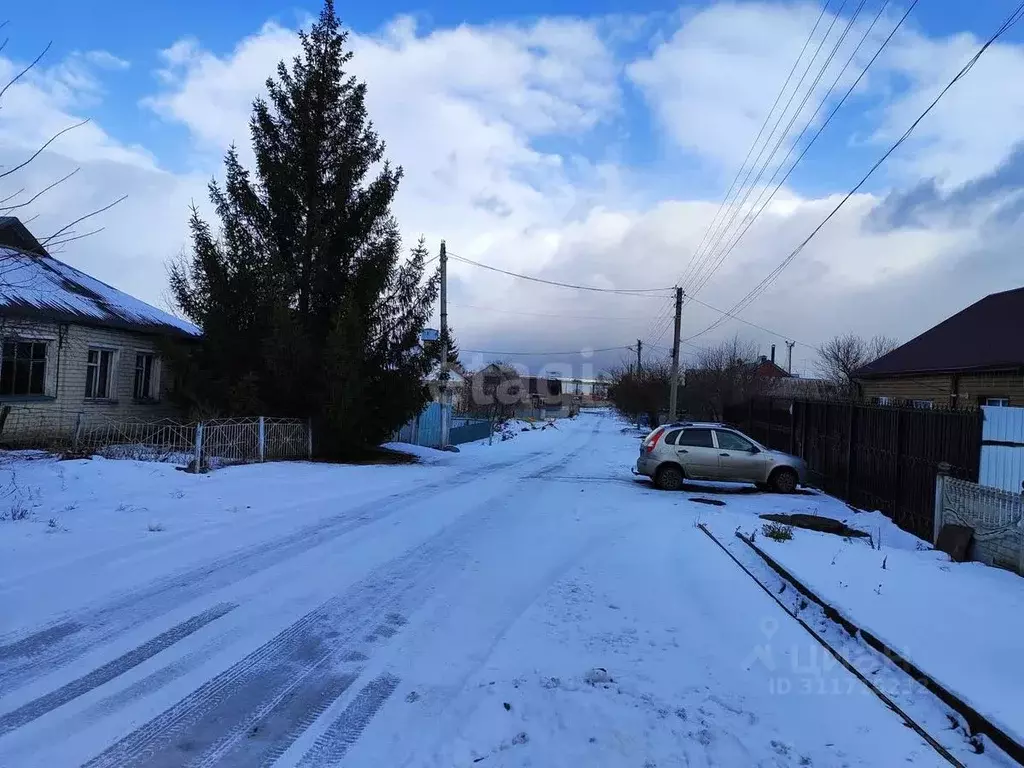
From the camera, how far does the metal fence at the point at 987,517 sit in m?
6.86

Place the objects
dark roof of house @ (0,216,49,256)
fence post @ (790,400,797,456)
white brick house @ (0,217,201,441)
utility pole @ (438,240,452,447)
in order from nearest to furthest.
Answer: dark roof of house @ (0,216,49,256)
white brick house @ (0,217,201,441)
fence post @ (790,400,797,456)
utility pole @ (438,240,452,447)

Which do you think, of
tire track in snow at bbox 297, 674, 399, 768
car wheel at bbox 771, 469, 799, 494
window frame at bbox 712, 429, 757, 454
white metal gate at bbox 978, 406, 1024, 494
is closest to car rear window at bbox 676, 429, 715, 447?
window frame at bbox 712, 429, 757, 454

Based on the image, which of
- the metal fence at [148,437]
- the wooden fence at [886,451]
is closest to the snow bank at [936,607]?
the wooden fence at [886,451]

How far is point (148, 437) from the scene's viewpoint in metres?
14.4

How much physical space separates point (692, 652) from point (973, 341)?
19.3m

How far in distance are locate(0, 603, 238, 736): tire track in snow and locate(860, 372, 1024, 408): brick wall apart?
14911mm

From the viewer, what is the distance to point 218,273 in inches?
706

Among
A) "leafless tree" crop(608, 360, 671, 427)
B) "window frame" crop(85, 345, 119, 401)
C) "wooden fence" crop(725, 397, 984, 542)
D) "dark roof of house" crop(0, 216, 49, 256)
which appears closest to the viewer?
"dark roof of house" crop(0, 216, 49, 256)

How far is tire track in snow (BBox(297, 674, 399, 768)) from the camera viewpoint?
3182 mm

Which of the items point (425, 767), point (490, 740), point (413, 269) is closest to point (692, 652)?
point (490, 740)

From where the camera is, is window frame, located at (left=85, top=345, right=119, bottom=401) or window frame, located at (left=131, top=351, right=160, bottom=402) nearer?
window frame, located at (left=85, top=345, right=119, bottom=401)

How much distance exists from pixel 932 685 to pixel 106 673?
518cm

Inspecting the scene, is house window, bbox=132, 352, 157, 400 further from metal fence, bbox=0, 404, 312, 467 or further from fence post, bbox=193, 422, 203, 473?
fence post, bbox=193, 422, 203, 473

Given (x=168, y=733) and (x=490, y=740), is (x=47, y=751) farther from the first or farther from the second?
(x=490, y=740)
